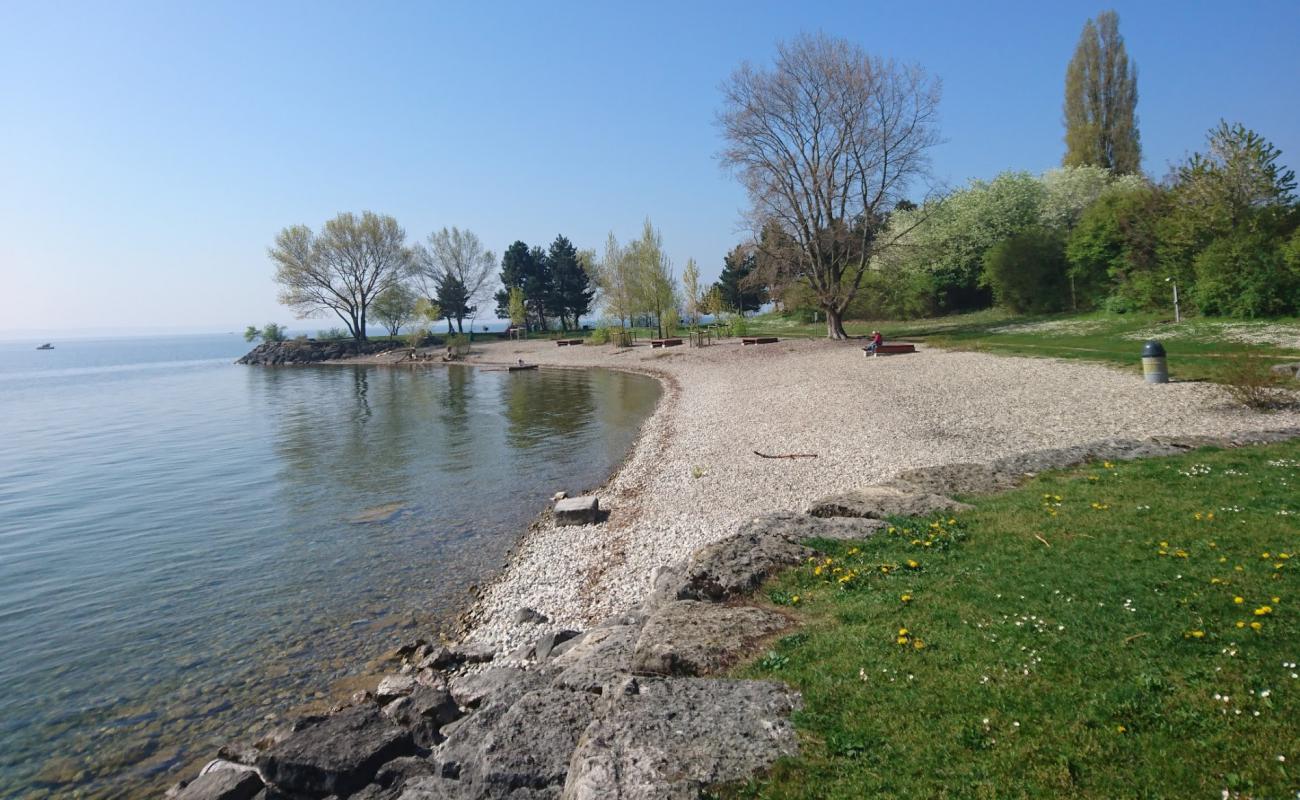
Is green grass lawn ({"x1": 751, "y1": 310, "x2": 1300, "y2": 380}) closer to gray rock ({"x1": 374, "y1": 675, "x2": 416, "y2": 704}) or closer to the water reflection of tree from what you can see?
the water reflection of tree

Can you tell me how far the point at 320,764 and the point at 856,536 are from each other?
571cm

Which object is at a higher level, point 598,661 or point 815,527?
point 815,527

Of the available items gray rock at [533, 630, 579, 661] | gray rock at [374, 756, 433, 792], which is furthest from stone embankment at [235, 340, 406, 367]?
gray rock at [374, 756, 433, 792]

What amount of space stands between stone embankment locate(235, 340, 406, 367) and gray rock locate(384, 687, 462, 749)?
69382mm

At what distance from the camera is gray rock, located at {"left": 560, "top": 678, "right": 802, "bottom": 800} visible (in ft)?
12.6

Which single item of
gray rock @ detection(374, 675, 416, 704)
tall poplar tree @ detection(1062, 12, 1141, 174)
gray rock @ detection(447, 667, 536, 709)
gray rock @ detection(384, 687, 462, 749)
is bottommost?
gray rock @ detection(374, 675, 416, 704)

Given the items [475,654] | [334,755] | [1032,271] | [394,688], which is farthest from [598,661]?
[1032,271]

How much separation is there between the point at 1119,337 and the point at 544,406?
2339 cm

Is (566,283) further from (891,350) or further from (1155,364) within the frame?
(1155,364)

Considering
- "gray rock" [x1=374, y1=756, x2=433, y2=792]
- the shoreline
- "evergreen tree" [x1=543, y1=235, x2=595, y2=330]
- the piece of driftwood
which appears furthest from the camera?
"evergreen tree" [x1=543, y1=235, x2=595, y2=330]

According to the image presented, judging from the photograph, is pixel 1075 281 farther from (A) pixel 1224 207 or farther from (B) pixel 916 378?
(B) pixel 916 378

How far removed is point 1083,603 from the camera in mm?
5430

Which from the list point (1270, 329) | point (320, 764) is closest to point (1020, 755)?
point (320, 764)

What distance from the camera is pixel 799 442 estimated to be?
15.5m
